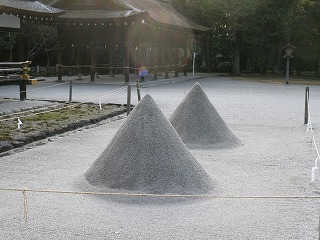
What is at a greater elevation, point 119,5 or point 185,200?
point 119,5

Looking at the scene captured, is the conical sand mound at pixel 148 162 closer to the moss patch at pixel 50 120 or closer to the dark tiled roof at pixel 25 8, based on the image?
the moss patch at pixel 50 120

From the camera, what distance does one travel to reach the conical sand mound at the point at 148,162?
255 inches

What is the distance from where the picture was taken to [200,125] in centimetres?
1019

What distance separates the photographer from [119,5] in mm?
25219

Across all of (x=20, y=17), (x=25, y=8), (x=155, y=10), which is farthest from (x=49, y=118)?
(x=155, y=10)

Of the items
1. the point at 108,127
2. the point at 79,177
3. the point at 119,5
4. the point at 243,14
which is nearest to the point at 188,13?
the point at 243,14

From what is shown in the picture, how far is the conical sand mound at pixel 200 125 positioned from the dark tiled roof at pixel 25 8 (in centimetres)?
1022

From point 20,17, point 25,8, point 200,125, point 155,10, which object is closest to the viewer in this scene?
point 200,125

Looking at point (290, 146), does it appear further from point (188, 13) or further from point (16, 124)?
point (188, 13)

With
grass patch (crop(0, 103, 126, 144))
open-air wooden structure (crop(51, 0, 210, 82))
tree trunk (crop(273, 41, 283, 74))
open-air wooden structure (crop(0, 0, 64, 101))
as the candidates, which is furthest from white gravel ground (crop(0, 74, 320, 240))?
tree trunk (crop(273, 41, 283, 74))

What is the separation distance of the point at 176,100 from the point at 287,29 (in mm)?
19215

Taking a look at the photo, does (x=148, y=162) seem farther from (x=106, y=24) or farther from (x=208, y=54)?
(x=208, y=54)

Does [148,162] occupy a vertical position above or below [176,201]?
above

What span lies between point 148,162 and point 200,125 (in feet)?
12.3
